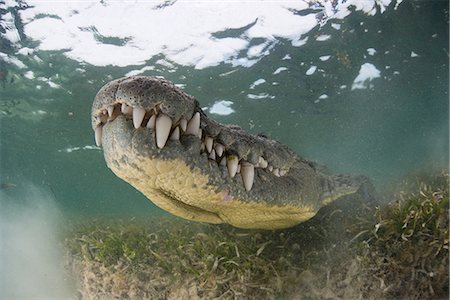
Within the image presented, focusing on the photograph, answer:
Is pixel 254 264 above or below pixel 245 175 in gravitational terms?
below

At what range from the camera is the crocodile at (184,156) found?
2.10 meters

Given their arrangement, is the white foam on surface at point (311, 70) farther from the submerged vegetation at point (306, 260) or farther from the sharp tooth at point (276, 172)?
the sharp tooth at point (276, 172)

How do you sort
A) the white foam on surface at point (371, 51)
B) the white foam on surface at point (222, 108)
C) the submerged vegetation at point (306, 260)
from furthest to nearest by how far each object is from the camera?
1. the white foam on surface at point (222, 108)
2. the white foam on surface at point (371, 51)
3. the submerged vegetation at point (306, 260)

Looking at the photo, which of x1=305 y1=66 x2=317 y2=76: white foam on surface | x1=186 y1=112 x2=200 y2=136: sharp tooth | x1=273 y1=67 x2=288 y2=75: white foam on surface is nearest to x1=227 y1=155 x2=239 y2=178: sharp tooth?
x1=186 y1=112 x2=200 y2=136: sharp tooth

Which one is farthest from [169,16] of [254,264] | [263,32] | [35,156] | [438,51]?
[35,156]

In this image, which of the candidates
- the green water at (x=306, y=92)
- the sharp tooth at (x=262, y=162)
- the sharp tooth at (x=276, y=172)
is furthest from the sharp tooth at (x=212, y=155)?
the green water at (x=306, y=92)

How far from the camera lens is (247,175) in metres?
2.66

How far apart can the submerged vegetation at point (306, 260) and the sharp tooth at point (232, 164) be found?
4.47 ft

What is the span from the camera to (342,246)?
11.7 feet

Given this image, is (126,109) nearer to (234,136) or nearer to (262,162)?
(234,136)

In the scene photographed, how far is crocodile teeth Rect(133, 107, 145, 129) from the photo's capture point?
2064mm

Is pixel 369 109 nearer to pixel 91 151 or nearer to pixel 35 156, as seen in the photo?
pixel 91 151

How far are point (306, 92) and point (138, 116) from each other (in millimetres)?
11516

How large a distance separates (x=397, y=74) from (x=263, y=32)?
21.5ft
